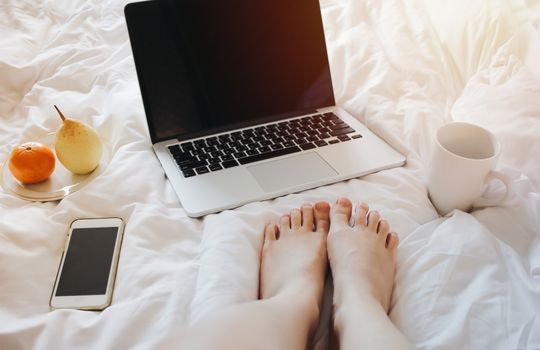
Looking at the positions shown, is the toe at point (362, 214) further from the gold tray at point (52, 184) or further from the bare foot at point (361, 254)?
the gold tray at point (52, 184)

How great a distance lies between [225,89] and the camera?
0.88m

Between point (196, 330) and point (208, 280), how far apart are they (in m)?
0.10

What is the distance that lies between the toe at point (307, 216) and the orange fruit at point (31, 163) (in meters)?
0.45

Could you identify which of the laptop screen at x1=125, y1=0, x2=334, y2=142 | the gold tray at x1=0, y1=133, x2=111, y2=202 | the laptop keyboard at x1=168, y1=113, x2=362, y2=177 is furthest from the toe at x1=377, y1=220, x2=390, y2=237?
the gold tray at x1=0, y1=133, x2=111, y2=202

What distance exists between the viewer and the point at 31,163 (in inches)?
29.4

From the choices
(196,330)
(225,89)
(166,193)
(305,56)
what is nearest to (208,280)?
(196,330)

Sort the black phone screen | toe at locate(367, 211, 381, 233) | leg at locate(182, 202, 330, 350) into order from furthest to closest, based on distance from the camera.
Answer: toe at locate(367, 211, 381, 233)
the black phone screen
leg at locate(182, 202, 330, 350)

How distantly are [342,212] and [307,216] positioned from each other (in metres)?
0.06

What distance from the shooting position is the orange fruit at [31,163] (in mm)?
742

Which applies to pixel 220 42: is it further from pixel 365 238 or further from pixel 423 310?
pixel 423 310

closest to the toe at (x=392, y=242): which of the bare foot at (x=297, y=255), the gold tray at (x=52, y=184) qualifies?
the bare foot at (x=297, y=255)

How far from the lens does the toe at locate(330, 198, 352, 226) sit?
0.74 m

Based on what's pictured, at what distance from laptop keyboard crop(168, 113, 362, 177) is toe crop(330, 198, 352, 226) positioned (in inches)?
6.1

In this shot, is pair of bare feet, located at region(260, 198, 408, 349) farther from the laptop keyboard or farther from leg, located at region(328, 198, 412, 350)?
the laptop keyboard
